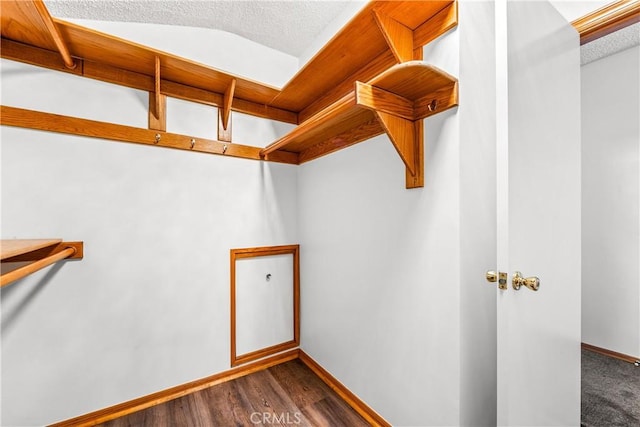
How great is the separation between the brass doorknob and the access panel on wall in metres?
1.77

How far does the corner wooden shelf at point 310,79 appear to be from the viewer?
125 cm

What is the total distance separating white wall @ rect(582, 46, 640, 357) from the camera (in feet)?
7.86

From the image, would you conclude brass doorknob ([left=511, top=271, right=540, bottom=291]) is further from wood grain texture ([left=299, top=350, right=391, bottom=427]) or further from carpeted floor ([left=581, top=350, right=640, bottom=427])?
carpeted floor ([left=581, top=350, right=640, bottom=427])

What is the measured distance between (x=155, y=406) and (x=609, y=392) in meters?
3.20

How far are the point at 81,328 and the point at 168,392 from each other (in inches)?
28.9

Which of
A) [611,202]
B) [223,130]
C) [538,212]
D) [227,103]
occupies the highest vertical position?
[227,103]

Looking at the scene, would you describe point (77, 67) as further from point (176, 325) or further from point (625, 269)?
point (625, 269)

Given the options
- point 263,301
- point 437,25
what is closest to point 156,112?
point 263,301

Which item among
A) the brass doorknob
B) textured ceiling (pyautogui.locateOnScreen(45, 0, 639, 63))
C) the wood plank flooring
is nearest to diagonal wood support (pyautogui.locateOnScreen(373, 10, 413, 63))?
textured ceiling (pyautogui.locateOnScreen(45, 0, 639, 63))

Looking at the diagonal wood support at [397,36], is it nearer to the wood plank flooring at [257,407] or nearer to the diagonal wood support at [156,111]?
the diagonal wood support at [156,111]

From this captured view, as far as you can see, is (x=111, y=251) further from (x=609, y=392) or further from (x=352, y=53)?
(x=609, y=392)

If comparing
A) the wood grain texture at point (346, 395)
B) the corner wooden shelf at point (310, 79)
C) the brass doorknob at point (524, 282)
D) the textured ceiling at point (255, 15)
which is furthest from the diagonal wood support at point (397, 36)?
the wood grain texture at point (346, 395)

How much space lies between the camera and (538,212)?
3.75 ft

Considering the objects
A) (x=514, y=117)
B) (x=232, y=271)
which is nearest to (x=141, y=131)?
(x=232, y=271)
